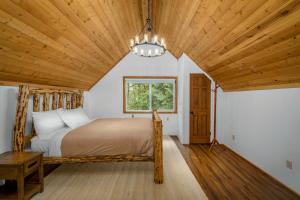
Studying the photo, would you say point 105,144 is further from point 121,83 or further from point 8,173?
point 121,83

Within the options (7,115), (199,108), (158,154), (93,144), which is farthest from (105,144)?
(199,108)

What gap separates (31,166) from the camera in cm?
229

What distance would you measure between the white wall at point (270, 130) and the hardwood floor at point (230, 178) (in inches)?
6.3

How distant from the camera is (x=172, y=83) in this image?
6.12 metres

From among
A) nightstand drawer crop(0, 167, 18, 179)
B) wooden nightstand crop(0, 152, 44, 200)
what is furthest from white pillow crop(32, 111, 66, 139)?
nightstand drawer crop(0, 167, 18, 179)

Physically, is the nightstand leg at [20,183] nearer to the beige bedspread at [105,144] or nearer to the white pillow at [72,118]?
the beige bedspread at [105,144]

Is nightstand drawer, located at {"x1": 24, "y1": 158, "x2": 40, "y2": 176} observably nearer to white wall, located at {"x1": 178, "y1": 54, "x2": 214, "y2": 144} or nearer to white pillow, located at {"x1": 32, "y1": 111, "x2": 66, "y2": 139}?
white pillow, located at {"x1": 32, "y1": 111, "x2": 66, "y2": 139}

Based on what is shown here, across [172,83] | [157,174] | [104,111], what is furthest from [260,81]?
[104,111]

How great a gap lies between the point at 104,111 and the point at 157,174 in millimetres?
3765

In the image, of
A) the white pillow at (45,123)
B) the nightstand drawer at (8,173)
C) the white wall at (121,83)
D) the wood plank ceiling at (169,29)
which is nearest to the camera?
the wood plank ceiling at (169,29)

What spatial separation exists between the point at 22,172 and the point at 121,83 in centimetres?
418

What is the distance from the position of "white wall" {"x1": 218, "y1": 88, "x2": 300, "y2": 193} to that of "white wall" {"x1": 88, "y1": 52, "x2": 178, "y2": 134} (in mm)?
2205

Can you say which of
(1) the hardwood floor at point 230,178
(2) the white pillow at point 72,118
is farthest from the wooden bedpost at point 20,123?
(1) the hardwood floor at point 230,178

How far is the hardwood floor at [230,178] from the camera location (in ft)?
7.89
